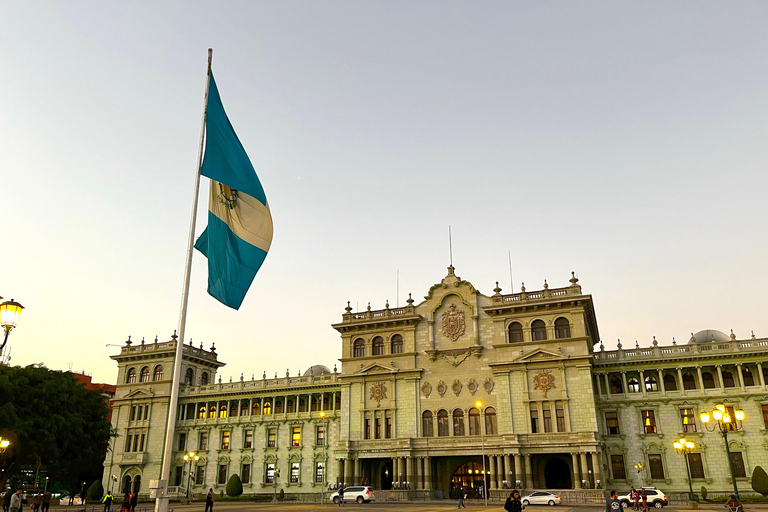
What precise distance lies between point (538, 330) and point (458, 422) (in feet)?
38.6

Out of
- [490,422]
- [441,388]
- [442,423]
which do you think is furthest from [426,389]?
[490,422]

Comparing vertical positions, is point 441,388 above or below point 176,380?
above

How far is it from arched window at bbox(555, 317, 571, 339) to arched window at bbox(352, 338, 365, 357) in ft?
66.5

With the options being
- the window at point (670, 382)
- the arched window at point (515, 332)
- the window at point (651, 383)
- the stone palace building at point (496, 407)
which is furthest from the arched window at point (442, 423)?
the window at point (670, 382)

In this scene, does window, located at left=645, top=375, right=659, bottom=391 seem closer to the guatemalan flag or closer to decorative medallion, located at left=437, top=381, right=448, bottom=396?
decorative medallion, located at left=437, top=381, right=448, bottom=396

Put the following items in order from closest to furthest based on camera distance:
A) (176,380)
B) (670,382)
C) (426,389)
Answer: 1. (176,380)
2. (670,382)
3. (426,389)

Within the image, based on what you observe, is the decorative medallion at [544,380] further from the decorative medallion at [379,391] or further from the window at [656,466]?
the decorative medallion at [379,391]

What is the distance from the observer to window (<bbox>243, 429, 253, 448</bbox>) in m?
70.9

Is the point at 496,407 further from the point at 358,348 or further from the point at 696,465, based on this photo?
the point at 696,465

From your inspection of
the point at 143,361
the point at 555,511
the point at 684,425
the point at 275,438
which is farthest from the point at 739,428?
the point at 143,361

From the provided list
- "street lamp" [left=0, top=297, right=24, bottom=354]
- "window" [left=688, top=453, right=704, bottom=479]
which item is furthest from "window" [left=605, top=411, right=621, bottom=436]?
"street lamp" [left=0, top=297, right=24, bottom=354]

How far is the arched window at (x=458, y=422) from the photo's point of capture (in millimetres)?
58438

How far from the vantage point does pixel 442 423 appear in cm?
5925

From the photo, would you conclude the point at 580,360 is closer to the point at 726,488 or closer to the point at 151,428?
the point at 726,488
